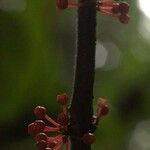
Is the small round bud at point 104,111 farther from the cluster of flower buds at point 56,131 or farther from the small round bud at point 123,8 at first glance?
the small round bud at point 123,8

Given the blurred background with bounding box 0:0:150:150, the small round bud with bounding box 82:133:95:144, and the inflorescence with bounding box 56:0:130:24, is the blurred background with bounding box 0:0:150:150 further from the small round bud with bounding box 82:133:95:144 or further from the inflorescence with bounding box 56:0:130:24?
the small round bud with bounding box 82:133:95:144

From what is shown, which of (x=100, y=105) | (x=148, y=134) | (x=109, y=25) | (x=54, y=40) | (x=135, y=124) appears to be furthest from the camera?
(x=109, y=25)

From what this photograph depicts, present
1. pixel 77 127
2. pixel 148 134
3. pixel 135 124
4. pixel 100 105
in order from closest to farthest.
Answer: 1. pixel 77 127
2. pixel 100 105
3. pixel 135 124
4. pixel 148 134

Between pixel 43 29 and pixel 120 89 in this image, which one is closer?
pixel 43 29

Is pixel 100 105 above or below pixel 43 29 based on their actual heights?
above

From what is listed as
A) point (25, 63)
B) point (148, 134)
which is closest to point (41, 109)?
point (25, 63)

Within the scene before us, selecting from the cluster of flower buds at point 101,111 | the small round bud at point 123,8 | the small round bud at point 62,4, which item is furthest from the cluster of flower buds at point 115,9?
the cluster of flower buds at point 101,111

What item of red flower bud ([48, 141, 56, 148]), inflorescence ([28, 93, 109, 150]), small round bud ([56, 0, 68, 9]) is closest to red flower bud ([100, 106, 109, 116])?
inflorescence ([28, 93, 109, 150])

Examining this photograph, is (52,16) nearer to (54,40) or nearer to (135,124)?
(54,40)
